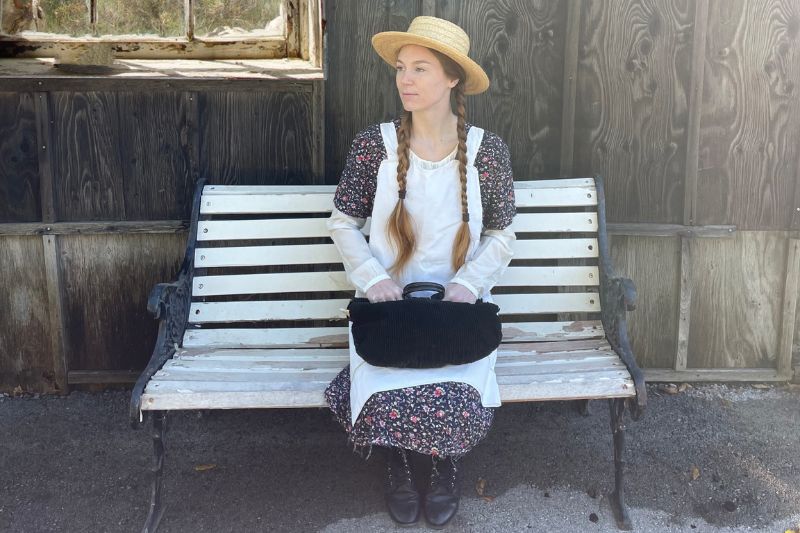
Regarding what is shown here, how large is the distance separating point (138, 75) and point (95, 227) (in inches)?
32.0

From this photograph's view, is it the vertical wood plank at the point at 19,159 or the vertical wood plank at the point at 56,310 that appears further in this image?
the vertical wood plank at the point at 56,310

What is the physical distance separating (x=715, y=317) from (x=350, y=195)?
7.41ft

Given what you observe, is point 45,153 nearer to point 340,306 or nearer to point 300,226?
point 300,226

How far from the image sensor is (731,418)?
4.21 metres

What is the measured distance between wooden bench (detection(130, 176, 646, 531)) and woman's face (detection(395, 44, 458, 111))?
871 millimetres

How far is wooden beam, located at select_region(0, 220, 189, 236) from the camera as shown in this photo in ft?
13.9

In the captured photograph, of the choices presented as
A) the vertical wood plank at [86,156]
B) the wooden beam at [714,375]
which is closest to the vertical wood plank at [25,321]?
the vertical wood plank at [86,156]

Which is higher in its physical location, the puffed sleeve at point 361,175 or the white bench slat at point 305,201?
the puffed sleeve at point 361,175

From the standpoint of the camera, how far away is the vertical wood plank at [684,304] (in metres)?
4.41

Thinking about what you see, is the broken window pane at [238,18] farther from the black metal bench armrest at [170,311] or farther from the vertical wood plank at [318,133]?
the black metal bench armrest at [170,311]

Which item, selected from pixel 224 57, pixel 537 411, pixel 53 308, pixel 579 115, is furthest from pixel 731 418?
pixel 53 308

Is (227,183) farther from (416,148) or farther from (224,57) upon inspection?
(416,148)

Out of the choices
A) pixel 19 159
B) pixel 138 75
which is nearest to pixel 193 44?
pixel 138 75

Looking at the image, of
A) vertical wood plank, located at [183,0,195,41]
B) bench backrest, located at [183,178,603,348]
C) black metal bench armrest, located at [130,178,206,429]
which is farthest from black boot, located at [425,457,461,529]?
vertical wood plank, located at [183,0,195,41]
